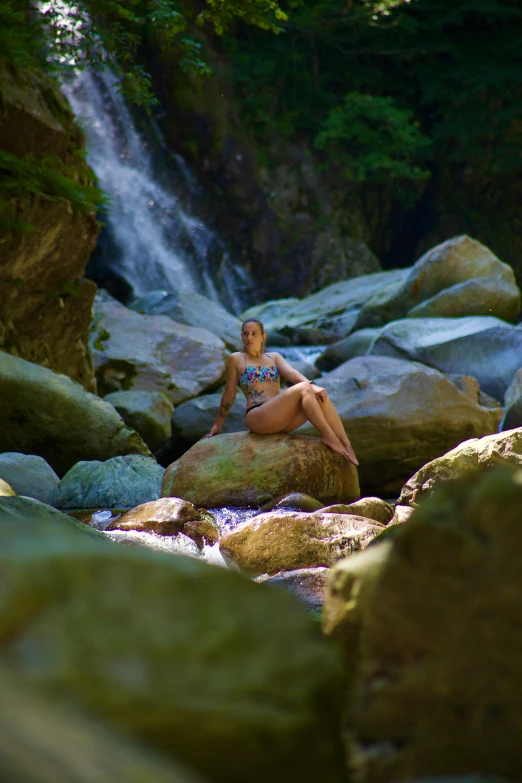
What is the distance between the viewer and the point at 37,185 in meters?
8.15

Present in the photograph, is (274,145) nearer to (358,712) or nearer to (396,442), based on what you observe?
(396,442)

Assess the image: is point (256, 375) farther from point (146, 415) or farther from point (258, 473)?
point (146, 415)

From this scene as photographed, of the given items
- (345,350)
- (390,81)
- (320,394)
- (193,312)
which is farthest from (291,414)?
(390,81)

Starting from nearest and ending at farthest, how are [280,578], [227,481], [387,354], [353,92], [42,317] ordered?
[280,578], [227,481], [42,317], [387,354], [353,92]

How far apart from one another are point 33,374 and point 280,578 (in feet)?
13.4

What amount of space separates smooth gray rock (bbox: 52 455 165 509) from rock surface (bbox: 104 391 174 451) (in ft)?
6.80

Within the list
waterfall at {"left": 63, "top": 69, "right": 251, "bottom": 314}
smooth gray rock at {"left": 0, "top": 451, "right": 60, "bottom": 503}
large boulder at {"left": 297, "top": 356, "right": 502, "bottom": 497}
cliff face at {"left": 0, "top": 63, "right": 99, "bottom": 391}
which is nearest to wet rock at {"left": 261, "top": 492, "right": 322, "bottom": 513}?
large boulder at {"left": 297, "top": 356, "right": 502, "bottom": 497}

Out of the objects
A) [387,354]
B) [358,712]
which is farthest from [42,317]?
[358,712]

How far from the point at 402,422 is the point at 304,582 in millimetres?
3366

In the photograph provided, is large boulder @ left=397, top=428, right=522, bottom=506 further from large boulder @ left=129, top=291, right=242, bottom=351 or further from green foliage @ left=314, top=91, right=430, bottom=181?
green foliage @ left=314, top=91, right=430, bottom=181

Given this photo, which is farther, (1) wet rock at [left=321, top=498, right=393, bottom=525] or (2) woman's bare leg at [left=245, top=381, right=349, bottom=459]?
(2) woman's bare leg at [left=245, top=381, right=349, bottom=459]

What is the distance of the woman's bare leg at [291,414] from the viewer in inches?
244

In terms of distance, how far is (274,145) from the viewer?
2212 cm

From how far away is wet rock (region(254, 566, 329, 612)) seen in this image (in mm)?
3812
